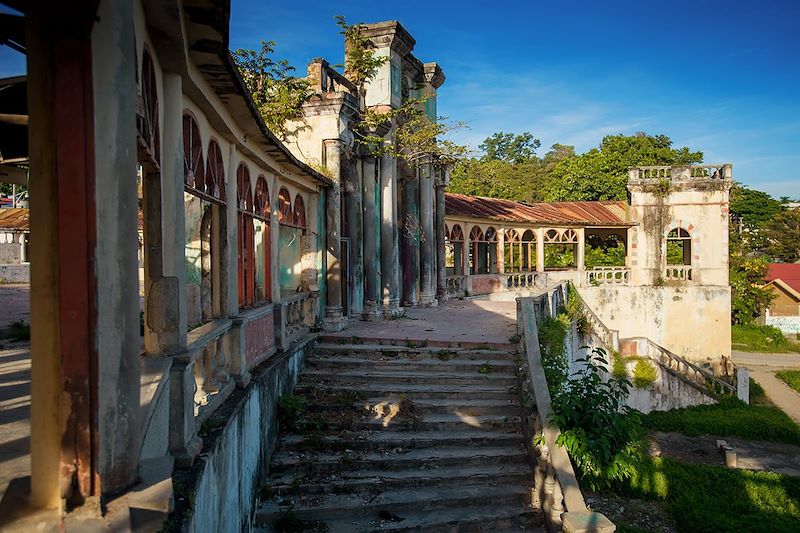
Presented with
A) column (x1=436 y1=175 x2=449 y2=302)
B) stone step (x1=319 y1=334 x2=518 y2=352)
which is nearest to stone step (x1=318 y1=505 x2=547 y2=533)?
stone step (x1=319 y1=334 x2=518 y2=352)

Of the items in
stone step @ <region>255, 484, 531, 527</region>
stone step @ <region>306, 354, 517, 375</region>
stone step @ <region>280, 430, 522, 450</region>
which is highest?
stone step @ <region>306, 354, 517, 375</region>

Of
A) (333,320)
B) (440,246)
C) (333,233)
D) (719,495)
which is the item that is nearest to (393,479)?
(333,320)

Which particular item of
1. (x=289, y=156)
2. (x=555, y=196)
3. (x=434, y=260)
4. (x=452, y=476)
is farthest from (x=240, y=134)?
(x=555, y=196)

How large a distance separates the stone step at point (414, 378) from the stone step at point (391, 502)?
218cm

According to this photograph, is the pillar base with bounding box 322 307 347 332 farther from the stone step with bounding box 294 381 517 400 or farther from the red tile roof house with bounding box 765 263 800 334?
the red tile roof house with bounding box 765 263 800 334

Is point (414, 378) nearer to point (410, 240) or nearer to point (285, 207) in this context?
point (285, 207)

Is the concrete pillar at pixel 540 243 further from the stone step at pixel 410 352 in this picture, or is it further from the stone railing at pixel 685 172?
the stone step at pixel 410 352

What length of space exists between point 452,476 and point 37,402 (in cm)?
556

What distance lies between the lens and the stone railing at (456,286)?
21.5 m

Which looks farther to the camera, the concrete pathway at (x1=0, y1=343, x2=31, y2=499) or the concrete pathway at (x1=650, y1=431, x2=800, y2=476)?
the concrete pathway at (x1=650, y1=431, x2=800, y2=476)

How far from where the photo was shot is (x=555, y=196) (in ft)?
140

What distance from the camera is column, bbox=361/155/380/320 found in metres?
14.5

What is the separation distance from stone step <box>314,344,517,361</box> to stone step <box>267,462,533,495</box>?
254cm

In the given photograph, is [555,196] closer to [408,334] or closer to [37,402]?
[408,334]
